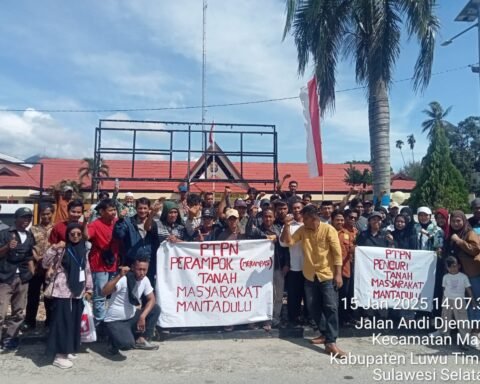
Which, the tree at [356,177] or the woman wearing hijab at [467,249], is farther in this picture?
the tree at [356,177]

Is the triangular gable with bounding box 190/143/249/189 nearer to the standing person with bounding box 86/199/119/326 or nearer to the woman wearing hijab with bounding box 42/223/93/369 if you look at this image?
the standing person with bounding box 86/199/119/326

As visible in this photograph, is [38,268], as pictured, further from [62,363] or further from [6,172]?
[6,172]

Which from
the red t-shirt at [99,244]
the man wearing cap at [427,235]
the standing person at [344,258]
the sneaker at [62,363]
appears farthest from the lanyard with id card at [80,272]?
the man wearing cap at [427,235]

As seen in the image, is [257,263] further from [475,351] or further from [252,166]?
[252,166]

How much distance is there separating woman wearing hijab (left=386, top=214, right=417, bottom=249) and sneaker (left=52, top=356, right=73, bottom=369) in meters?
4.63

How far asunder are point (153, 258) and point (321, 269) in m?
2.21

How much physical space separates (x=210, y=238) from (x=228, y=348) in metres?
1.50

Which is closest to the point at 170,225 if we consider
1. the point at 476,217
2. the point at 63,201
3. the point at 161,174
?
the point at 63,201

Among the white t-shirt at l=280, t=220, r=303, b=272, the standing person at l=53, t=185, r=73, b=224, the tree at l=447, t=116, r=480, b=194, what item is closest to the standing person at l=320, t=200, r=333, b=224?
the white t-shirt at l=280, t=220, r=303, b=272

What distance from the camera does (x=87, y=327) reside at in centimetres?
512

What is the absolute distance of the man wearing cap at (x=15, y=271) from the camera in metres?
5.05

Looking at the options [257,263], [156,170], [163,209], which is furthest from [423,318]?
[156,170]

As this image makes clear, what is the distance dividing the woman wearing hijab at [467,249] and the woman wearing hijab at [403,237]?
26.5 inches

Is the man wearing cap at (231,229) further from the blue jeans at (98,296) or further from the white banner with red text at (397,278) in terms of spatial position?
the white banner with red text at (397,278)
